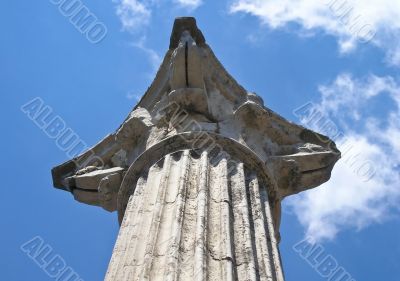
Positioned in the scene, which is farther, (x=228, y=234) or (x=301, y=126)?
(x=301, y=126)

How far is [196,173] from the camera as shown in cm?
892

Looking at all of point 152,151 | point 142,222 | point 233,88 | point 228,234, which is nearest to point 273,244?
point 228,234

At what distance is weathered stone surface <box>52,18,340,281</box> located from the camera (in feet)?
23.2

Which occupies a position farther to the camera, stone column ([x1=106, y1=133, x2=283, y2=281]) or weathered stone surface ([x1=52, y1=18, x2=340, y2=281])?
weathered stone surface ([x1=52, y1=18, x2=340, y2=281])

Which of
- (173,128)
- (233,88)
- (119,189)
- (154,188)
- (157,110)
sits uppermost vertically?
(233,88)

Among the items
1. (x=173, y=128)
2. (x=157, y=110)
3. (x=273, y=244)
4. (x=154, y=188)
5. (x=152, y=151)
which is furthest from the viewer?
(x=157, y=110)

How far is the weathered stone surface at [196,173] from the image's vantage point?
7.07 metres

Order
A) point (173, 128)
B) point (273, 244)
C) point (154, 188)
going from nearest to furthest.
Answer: point (273, 244)
point (154, 188)
point (173, 128)

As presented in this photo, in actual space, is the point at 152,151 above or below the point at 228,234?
above

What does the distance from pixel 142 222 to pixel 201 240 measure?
118 centimetres

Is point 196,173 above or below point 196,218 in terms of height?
above

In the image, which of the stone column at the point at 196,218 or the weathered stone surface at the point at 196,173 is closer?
the stone column at the point at 196,218

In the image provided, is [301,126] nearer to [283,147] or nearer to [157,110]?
[283,147]

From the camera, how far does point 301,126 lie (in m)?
11.7
